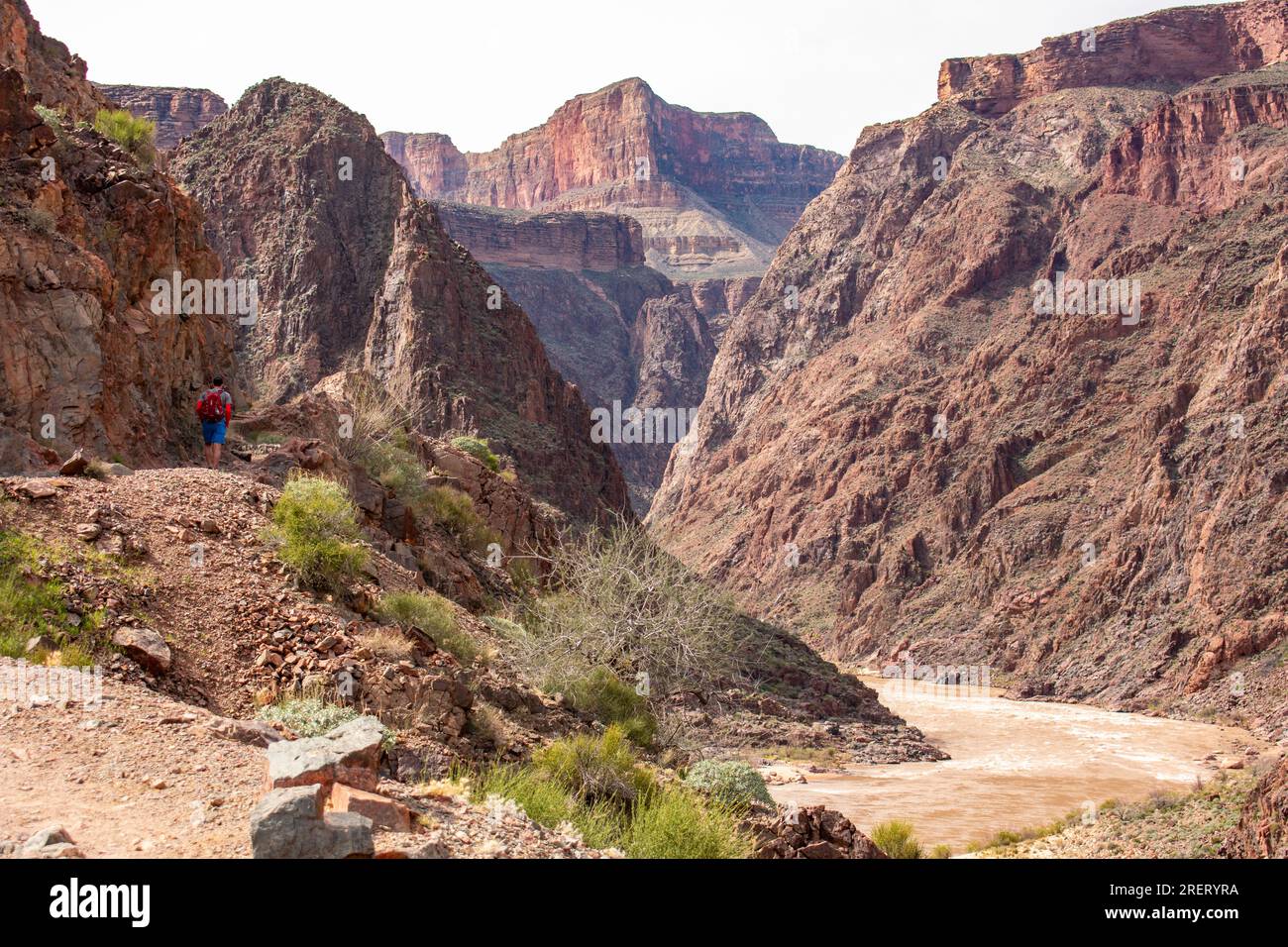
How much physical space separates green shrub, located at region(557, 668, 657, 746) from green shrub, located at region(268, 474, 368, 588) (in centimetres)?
437

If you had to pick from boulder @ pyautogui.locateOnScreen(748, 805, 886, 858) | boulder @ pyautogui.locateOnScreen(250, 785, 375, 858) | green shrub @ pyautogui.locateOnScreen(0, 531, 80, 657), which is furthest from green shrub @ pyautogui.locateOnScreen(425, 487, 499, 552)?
boulder @ pyautogui.locateOnScreen(250, 785, 375, 858)

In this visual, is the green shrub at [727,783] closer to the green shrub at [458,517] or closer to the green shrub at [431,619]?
the green shrub at [431,619]

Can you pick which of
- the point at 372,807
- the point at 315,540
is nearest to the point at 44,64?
the point at 315,540

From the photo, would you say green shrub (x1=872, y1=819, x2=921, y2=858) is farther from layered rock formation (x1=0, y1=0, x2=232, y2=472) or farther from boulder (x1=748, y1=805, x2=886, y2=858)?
layered rock formation (x1=0, y1=0, x2=232, y2=472)

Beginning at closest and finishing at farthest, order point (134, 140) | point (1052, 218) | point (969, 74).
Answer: point (134, 140) → point (1052, 218) → point (969, 74)

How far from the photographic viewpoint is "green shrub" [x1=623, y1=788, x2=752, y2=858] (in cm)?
1053

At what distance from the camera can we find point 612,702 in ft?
58.2

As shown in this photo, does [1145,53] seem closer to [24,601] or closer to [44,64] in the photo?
[44,64]

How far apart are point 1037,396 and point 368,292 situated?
2117 inches

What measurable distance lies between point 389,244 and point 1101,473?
50834 mm

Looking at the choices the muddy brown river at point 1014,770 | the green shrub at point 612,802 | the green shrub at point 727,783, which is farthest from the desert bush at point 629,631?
the muddy brown river at point 1014,770
